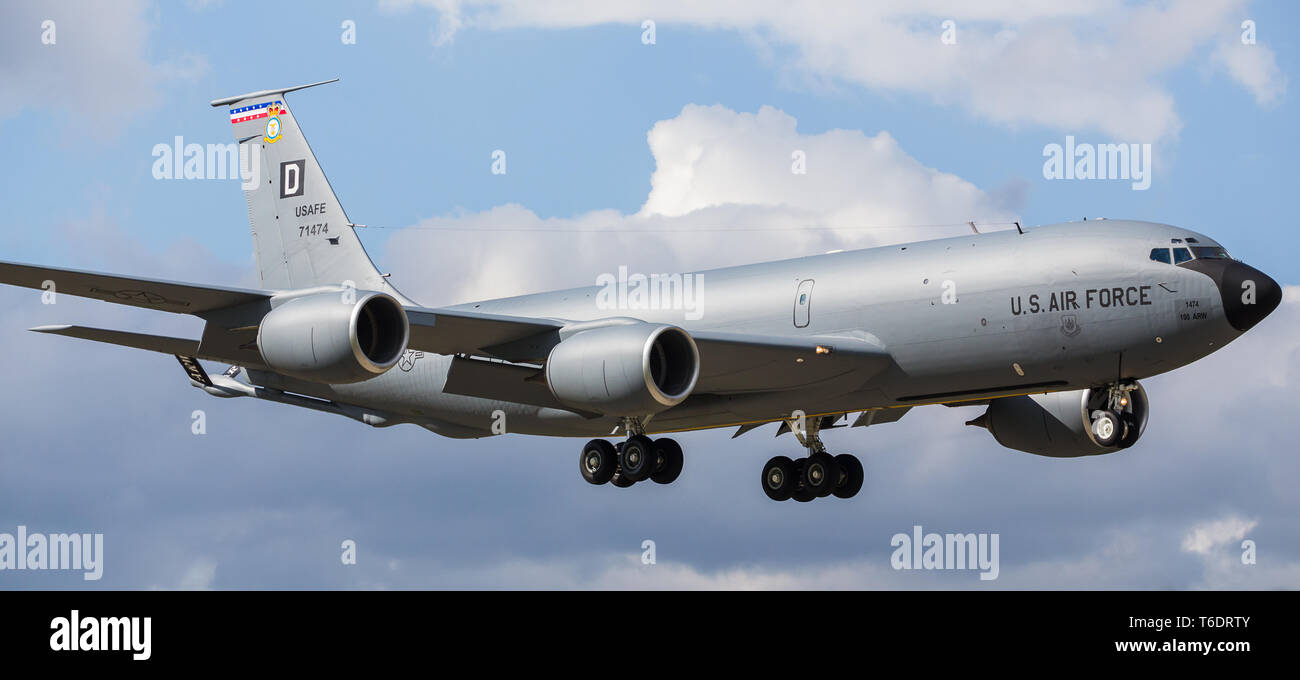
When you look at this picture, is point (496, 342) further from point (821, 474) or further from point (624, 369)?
point (821, 474)

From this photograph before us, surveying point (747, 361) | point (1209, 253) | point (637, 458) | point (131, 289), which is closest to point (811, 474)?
point (637, 458)

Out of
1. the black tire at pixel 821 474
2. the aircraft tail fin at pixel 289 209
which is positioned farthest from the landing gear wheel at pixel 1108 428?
the aircraft tail fin at pixel 289 209

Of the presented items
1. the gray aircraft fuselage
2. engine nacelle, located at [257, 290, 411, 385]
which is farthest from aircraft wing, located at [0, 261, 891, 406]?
engine nacelle, located at [257, 290, 411, 385]

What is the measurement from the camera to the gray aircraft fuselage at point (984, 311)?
2914 cm

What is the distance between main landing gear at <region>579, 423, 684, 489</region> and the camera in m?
33.1

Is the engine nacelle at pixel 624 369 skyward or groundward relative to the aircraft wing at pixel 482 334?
groundward

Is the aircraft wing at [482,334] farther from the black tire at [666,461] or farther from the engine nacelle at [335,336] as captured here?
the black tire at [666,461]

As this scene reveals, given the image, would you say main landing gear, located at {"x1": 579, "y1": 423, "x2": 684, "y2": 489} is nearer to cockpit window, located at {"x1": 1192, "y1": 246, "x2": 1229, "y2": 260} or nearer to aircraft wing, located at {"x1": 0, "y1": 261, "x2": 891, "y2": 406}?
aircraft wing, located at {"x1": 0, "y1": 261, "x2": 891, "y2": 406}

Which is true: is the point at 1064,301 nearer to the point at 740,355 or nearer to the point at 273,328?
the point at 740,355

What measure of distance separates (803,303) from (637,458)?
4.84 m

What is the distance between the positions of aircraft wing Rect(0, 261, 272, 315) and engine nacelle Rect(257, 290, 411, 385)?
99cm

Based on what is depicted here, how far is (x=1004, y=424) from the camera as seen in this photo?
3809 centimetres

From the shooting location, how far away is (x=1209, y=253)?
2956 centimetres

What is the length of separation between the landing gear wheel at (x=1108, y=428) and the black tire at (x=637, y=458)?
915cm
